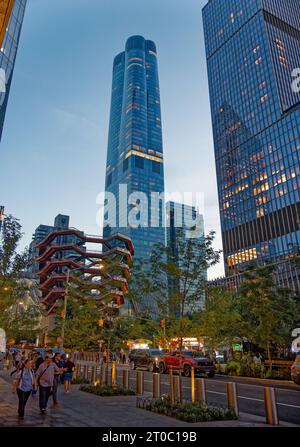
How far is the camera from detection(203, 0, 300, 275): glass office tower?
9669 cm

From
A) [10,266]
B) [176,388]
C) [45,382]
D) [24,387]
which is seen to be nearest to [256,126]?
[10,266]

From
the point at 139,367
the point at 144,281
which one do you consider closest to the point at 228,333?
the point at 139,367

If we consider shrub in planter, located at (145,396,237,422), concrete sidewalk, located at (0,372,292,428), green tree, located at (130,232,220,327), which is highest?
green tree, located at (130,232,220,327)

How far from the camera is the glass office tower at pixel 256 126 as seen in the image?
96688mm

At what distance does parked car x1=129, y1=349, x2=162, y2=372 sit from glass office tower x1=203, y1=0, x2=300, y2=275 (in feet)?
203

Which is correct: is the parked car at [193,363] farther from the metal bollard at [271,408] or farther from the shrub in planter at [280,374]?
the metal bollard at [271,408]

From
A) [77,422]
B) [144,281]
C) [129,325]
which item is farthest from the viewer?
[129,325]

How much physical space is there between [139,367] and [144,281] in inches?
914

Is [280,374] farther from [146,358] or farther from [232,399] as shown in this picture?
[232,399]

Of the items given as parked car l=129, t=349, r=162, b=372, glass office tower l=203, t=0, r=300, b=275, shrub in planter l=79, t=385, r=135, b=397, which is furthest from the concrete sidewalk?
glass office tower l=203, t=0, r=300, b=275

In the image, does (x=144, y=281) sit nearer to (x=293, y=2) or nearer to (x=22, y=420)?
(x=22, y=420)

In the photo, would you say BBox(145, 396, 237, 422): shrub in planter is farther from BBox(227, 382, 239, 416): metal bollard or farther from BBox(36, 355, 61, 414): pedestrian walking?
BBox(36, 355, 61, 414): pedestrian walking

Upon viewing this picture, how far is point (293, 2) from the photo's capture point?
145 meters

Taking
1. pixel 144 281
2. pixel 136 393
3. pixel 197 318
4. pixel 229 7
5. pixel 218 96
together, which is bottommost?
pixel 136 393
